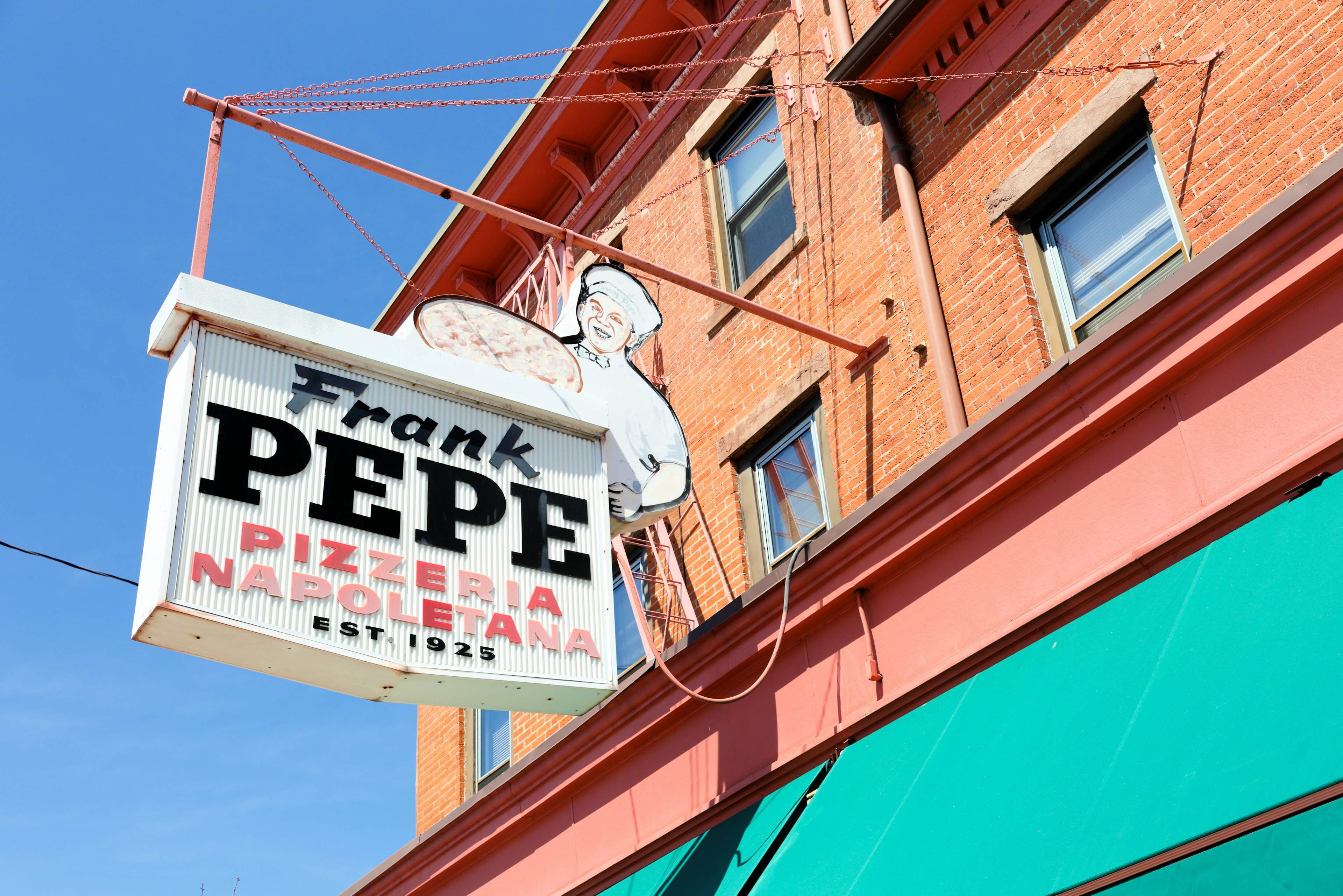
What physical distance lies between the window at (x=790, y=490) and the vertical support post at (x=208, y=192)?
4861 mm

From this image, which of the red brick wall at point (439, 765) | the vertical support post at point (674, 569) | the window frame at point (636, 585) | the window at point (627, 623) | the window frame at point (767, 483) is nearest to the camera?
the window frame at point (767, 483)

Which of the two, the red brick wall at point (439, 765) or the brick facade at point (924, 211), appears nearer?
the brick facade at point (924, 211)

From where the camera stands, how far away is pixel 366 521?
7.25 meters

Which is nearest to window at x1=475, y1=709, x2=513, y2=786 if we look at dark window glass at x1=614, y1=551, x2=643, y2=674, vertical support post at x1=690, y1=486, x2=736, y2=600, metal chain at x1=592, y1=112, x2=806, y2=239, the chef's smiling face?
dark window glass at x1=614, y1=551, x2=643, y2=674

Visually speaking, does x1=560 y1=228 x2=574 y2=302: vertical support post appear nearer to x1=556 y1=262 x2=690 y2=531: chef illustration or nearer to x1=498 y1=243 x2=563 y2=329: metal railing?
x1=498 y1=243 x2=563 y2=329: metal railing

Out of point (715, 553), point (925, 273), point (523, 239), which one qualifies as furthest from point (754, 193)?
point (523, 239)

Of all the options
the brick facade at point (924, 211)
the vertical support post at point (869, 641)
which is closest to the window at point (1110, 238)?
the brick facade at point (924, 211)

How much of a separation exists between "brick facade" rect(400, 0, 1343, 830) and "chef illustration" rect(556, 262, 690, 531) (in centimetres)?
161

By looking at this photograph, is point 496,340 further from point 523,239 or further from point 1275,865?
point 523,239

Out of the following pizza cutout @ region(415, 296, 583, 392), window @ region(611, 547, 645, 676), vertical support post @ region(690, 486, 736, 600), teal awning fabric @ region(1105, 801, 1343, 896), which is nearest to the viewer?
teal awning fabric @ region(1105, 801, 1343, 896)

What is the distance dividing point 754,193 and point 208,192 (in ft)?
18.4

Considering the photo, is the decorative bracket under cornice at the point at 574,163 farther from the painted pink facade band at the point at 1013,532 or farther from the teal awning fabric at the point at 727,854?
the teal awning fabric at the point at 727,854

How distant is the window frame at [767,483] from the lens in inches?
394

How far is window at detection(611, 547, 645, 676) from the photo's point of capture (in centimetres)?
1198
